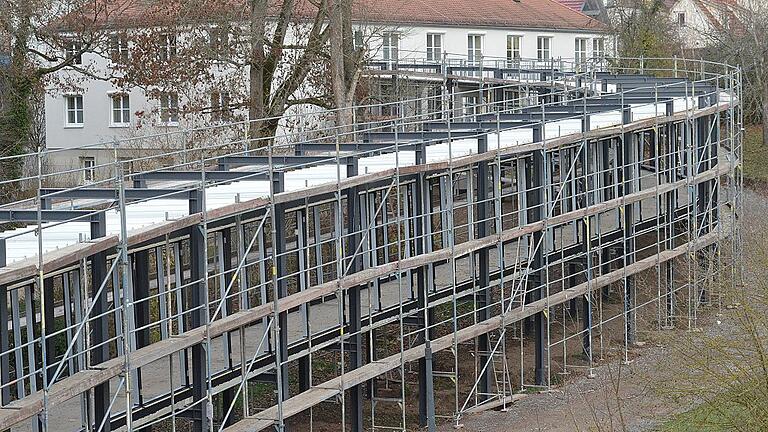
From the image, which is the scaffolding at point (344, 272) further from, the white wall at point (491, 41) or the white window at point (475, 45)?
the white window at point (475, 45)

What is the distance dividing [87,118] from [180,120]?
11.9 meters

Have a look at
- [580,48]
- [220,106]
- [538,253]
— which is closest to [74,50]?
[220,106]

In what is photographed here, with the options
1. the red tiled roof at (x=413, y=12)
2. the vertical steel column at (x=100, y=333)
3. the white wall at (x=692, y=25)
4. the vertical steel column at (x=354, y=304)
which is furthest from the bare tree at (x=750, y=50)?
the vertical steel column at (x=100, y=333)

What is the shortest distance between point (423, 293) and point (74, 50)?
15.5m

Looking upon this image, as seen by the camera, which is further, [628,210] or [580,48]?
[580,48]

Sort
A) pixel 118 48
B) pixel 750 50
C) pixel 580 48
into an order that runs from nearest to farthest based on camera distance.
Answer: pixel 118 48 → pixel 750 50 → pixel 580 48

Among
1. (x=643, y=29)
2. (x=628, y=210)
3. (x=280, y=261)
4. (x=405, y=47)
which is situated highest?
(x=643, y=29)

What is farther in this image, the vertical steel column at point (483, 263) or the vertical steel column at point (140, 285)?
the vertical steel column at point (483, 263)

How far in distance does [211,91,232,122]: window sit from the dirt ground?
1279 cm

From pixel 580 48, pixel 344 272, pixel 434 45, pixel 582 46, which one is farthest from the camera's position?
pixel 582 46

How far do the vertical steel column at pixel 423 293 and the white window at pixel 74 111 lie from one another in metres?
27.4

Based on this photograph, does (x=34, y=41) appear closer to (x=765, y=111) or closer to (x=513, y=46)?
(x=513, y=46)

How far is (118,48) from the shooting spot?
113 ft

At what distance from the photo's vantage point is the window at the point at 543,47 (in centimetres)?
5850
